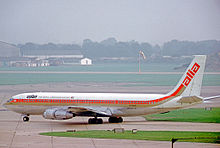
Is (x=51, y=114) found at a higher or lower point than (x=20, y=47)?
lower

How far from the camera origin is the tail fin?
39.8 meters

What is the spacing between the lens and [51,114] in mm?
40594

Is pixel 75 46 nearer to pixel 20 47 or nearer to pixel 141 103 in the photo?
pixel 20 47

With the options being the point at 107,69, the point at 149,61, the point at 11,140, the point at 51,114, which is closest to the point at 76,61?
the point at 107,69

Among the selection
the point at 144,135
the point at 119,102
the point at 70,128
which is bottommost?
Result: the point at 70,128

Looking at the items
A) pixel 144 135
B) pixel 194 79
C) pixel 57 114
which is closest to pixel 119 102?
pixel 57 114

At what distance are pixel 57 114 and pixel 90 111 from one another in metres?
2.96

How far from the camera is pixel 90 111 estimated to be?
41.1 metres

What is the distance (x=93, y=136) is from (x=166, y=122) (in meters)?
11.2

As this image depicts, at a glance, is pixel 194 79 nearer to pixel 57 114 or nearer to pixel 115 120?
pixel 115 120

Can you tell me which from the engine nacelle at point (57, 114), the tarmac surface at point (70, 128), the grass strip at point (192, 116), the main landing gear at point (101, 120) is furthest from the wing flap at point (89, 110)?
the grass strip at point (192, 116)

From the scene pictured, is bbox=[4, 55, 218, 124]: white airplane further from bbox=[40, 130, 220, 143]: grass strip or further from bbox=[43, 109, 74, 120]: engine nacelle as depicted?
bbox=[40, 130, 220, 143]: grass strip

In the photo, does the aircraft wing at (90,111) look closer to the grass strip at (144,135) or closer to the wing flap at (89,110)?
the wing flap at (89,110)

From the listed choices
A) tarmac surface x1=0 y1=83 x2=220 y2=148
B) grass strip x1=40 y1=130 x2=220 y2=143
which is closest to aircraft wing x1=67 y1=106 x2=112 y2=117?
tarmac surface x1=0 y1=83 x2=220 y2=148
